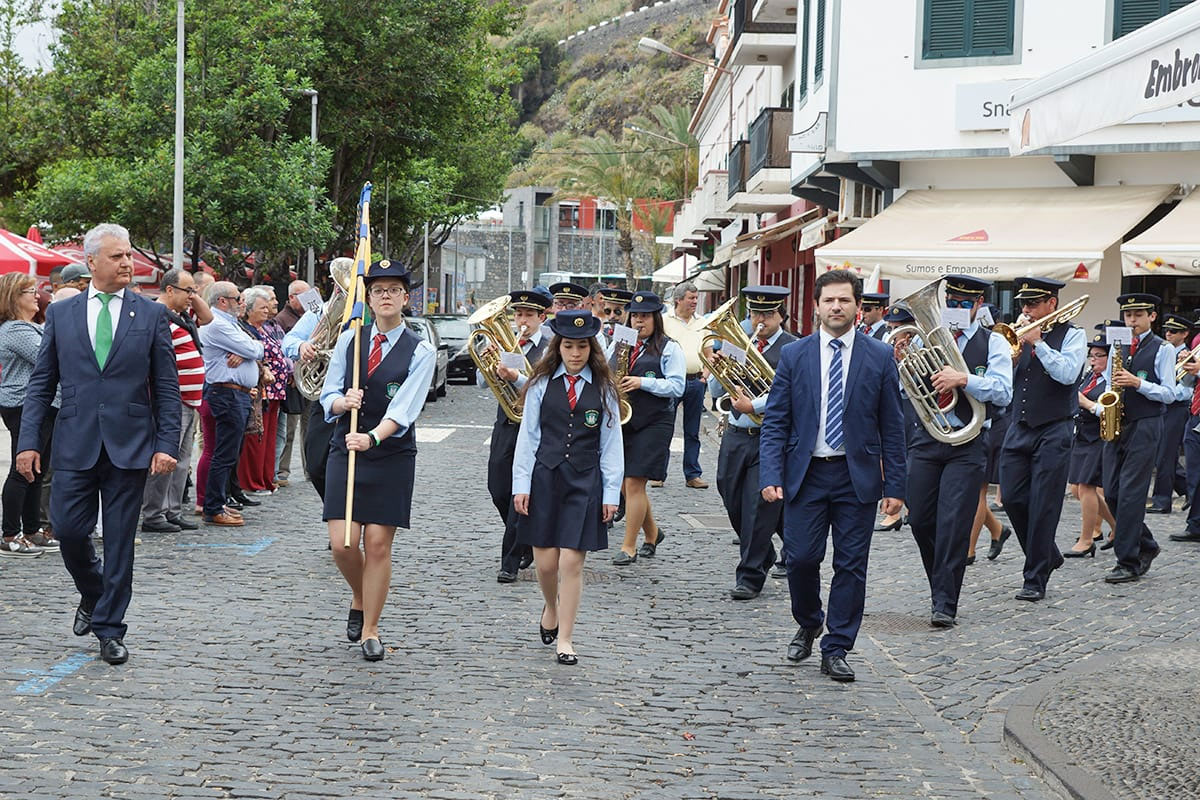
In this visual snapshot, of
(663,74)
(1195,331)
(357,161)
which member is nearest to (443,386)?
(357,161)

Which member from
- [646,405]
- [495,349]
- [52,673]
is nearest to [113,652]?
[52,673]

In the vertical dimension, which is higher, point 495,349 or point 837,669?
point 495,349

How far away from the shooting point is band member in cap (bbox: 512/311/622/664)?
7.61m

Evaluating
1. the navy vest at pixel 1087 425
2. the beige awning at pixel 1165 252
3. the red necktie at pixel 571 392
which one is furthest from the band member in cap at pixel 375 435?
the beige awning at pixel 1165 252

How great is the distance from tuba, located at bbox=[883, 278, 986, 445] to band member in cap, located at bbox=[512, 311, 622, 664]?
6.22 feet

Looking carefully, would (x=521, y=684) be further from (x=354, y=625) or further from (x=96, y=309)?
(x=96, y=309)

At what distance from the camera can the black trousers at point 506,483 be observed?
983 cm

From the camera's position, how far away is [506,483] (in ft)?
32.8

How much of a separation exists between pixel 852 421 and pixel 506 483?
3.14 m

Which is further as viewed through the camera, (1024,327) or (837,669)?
(1024,327)

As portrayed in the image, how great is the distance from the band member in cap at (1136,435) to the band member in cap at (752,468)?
2.48m

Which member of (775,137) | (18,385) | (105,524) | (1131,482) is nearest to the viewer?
(105,524)

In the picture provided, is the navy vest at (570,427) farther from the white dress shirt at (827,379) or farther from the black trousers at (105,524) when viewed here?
the black trousers at (105,524)

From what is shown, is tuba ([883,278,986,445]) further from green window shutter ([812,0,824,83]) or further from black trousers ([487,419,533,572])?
green window shutter ([812,0,824,83])
